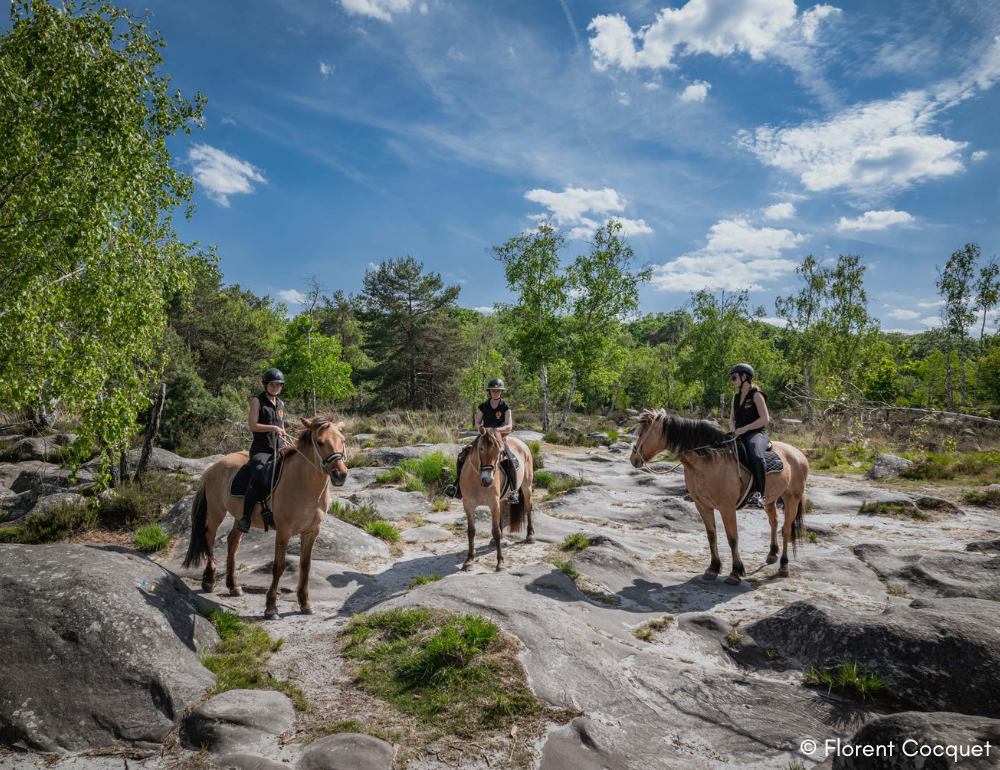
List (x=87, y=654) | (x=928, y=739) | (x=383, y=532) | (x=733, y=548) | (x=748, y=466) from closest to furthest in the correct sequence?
(x=928, y=739) < (x=87, y=654) < (x=733, y=548) < (x=748, y=466) < (x=383, y=532)

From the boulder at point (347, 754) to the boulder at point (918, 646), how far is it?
395cm

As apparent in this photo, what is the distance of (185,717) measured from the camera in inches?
151

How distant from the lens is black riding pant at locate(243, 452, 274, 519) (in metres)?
6.20

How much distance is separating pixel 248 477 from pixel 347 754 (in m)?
3.91

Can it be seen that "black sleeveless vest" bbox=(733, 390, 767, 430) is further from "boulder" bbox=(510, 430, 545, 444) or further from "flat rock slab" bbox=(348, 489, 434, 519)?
"boulder" bbox=(510, 430, 545, 444)

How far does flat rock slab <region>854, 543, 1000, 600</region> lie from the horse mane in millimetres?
3242

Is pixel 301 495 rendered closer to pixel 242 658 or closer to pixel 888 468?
pixel 242 658

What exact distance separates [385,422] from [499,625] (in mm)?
25485

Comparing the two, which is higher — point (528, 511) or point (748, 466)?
point (748, 466)

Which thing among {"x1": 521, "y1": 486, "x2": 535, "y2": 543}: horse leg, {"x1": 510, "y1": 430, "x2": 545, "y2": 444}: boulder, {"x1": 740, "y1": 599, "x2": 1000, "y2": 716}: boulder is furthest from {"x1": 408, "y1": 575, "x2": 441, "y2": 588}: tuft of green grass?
{"x1": 510, "y1": 430, "x2": 545, "y2": 444}: boulder

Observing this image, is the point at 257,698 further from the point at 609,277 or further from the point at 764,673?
the point at 609,277

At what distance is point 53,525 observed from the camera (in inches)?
348

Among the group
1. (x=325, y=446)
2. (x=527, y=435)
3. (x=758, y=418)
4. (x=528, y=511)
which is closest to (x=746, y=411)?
(x=758, y=418)

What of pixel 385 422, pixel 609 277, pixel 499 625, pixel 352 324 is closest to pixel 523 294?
pixel 609 277
